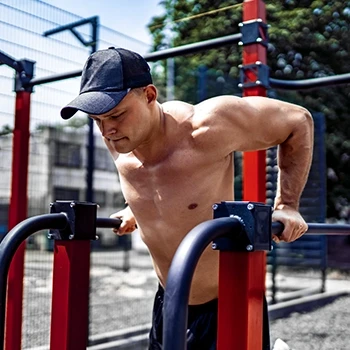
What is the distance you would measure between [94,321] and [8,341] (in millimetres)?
2230

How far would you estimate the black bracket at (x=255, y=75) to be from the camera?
215 cm

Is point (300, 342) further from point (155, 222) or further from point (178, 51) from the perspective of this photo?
point (155, 222)

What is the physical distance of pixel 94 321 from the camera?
4555mm

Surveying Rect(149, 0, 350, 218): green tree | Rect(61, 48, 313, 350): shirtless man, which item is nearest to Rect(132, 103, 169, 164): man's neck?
Rect(61, 48, 313, 350): shirtless man

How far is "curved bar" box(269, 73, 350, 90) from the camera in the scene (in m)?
2.41

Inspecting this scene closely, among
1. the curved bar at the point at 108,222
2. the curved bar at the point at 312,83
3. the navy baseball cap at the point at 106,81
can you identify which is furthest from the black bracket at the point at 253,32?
the navy baseball cap at the point at 106,81

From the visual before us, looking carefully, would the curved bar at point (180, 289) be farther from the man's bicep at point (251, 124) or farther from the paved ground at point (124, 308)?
the paved ground at point (124, 308)

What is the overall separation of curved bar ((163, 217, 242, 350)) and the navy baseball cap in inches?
16.7

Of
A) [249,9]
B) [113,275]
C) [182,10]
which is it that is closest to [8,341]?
[249,9]

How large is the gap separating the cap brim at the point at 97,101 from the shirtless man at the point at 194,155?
8cm

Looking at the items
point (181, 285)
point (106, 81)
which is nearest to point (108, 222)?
point (106, 81)

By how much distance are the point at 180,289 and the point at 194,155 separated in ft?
2.28

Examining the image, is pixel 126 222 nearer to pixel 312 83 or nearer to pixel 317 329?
pixel 312 83

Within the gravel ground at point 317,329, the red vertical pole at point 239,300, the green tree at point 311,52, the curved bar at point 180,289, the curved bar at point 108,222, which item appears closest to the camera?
the curved bar at point 180,289
